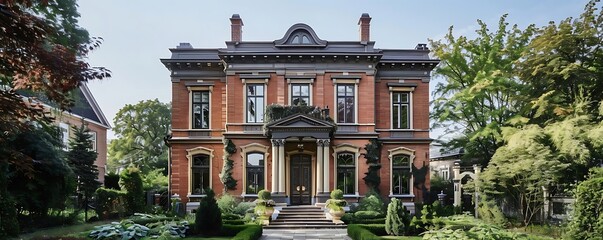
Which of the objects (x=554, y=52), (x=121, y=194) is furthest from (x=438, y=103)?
(x=121, y=194)

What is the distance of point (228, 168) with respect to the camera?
2328 centimetres

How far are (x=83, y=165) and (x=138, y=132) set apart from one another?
22.2m

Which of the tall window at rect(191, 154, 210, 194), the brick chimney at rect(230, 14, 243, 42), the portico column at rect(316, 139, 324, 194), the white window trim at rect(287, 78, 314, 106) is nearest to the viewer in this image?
the portico column at rect(316, 139, 324, 194)

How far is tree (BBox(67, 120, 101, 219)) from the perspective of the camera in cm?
2222

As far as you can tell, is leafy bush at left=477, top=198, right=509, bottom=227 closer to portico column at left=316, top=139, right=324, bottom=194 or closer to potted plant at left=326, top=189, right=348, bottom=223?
potted plant at left=326, top=189, right=348, bottom=223

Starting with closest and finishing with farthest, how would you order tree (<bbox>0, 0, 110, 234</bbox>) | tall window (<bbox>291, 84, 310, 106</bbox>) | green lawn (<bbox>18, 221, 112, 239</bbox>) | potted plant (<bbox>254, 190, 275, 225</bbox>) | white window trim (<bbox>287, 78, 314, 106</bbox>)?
tree (<bbox>0, 0, 110, 234</bbox>) → green lawn (<bbox>18, 221, 112, 239</bbox>) → potted plant (<bbox>254, 190, 275, 225</bbox>) → white window trim (<bbox>287, 78, 314, 106</bbox>) → tall window (<bbox>291, 84, 310, 106</bbox>)

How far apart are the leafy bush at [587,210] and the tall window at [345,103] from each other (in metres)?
12.7

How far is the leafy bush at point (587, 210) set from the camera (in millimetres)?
12312

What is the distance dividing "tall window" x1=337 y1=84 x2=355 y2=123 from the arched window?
3337 mm

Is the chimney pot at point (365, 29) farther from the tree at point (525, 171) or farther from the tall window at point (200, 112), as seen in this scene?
the tree at point (525, 171)

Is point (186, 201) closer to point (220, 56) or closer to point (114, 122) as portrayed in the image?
point (220, 56)

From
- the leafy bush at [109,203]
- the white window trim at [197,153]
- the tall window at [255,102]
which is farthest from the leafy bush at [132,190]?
the tall window at [255,102]

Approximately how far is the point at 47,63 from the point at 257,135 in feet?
54.7

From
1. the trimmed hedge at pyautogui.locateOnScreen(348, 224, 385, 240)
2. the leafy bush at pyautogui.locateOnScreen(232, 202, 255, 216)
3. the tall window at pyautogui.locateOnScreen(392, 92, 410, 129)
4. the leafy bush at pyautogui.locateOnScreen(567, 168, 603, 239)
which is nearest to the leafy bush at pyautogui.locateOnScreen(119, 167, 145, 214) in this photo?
the leafy bush at pyautogui.locateOnScreen(232, 202, 255, 216)
